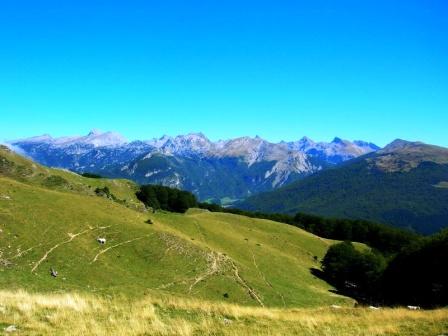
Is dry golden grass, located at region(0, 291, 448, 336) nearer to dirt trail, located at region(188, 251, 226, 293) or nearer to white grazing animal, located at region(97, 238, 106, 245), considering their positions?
dirt trail, located at region(188, 251, 226, 293)

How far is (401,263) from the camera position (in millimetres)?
88562

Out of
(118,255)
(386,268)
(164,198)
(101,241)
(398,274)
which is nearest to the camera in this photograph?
(118,255)

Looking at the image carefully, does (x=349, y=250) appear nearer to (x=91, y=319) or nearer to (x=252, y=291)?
(x=252, y=291)

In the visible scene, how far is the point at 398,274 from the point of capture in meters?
86.4

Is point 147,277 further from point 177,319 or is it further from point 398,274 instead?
point 398,274

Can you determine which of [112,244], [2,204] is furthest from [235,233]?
[2,204]

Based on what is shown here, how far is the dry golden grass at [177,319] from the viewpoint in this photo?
1694 centimetres

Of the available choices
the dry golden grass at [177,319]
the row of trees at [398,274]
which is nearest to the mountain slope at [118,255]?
the dry golden grass at [177,319]

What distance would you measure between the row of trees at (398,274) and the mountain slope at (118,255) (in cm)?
1188

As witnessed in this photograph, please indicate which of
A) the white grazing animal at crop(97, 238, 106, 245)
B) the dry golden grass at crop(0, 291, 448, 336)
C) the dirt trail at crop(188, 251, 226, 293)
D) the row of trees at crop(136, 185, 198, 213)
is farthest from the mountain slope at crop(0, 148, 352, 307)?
the row of trees at crop(136, 185, 198, 213)

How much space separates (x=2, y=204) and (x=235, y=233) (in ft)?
195

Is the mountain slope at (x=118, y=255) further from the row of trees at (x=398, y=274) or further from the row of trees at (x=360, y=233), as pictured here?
the row of trees at (x=360, y=233)

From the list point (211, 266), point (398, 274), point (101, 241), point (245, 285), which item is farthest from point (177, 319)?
point (398, 274)

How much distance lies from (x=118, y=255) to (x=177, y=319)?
42.9 m
